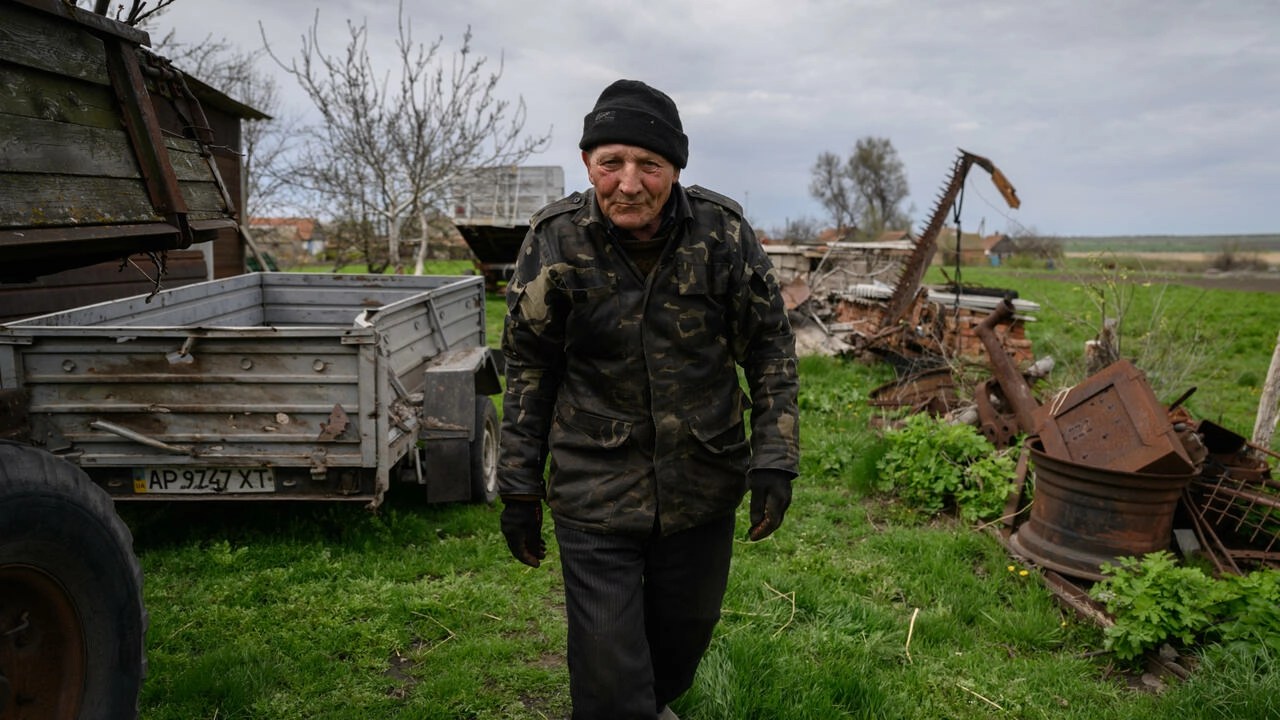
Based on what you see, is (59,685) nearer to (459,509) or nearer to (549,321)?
(549,321)

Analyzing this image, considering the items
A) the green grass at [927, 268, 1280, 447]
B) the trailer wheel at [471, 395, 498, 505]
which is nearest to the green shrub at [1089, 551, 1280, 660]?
the green grass at [927, 268, 1280, 447]

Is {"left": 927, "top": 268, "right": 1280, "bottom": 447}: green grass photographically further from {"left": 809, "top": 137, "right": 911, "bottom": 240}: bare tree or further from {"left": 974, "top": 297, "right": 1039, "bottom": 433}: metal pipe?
{"left": 809, "top": 137, "right": 911, "bottom": 240}: bare tree

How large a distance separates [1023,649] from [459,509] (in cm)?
336

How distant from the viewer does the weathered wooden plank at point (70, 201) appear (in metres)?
1.96

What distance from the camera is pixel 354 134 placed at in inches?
585

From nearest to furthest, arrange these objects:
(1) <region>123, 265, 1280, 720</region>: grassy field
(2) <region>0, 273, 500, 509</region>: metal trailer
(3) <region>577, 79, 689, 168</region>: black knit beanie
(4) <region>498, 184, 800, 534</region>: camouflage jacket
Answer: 1. (3) <region>577, 79, 689, 168</region>: black knit beanie
2. (4) <region>498, 184, 800, 534</region>: camouflage jacket
3. (1) <region>123, 265, 1280, 720</region>: grassy field
4. (2) <region>0, 273, 500, 509</region>: metal trailer

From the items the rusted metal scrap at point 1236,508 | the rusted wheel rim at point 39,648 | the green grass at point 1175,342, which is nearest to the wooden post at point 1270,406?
the green grass at point 1175,342

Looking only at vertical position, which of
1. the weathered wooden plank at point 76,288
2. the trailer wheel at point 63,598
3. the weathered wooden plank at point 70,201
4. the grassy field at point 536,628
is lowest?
the grassy field at point 536,628

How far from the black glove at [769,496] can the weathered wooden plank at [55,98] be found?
2.12 m

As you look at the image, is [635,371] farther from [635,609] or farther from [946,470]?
[946,470]

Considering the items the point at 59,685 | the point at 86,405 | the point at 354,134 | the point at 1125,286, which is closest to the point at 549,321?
the point at 59,685

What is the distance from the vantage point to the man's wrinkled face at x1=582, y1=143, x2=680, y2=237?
226 centimetres

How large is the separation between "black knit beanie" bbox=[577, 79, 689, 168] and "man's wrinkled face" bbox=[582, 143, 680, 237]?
0.08 feet

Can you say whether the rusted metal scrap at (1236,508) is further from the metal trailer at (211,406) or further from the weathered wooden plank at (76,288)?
the weathered wooden plank at (76,288)
